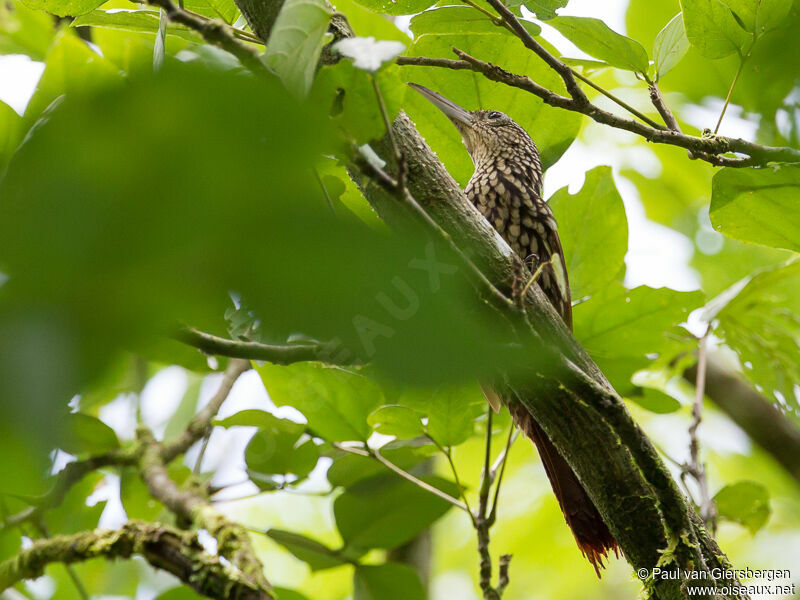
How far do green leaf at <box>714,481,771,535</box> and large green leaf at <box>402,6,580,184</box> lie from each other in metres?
1.11

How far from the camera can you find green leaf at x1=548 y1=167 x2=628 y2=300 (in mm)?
1909

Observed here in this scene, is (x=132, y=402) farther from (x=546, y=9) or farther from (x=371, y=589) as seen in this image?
(x=546, y=9)

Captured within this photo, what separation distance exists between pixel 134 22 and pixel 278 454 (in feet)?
3.53

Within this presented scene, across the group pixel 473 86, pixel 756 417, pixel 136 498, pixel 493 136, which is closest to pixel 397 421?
pixel 473 86

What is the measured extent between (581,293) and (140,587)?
6.68 ft

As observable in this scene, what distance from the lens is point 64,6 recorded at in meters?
1.33

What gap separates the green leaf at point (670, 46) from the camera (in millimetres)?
1451

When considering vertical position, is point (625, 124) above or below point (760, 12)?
below

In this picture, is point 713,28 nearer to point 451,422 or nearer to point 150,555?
→ point 451,422

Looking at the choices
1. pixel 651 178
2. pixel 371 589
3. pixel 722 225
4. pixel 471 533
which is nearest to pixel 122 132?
pixel 722 225

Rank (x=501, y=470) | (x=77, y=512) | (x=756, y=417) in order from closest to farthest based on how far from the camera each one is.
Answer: (x=501, y=470) → (x=77, y=512) → (x=756, y=417)

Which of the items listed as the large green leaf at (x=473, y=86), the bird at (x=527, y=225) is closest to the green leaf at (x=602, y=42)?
the large green leaf at (x=473, y=86)

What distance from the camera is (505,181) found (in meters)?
2.42

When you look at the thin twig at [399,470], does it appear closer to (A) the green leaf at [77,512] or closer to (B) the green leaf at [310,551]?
(B) the green leaf at [310,551]
